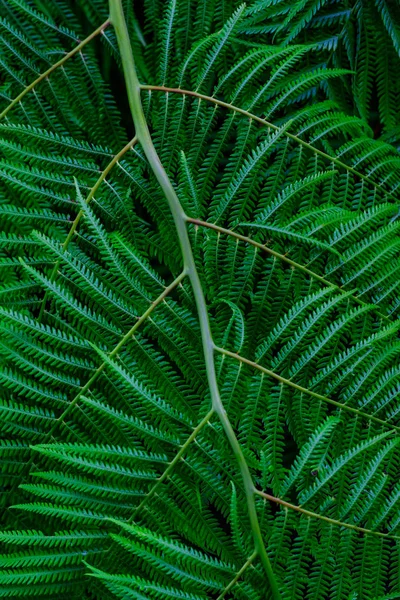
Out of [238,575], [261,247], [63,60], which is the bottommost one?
[238,575]

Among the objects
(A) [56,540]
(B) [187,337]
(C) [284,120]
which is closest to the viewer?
(A) [56,540]

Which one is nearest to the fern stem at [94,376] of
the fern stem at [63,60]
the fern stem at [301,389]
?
the fern stem at [301,389]

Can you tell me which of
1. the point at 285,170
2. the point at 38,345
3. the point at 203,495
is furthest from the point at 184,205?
the point at 203,495

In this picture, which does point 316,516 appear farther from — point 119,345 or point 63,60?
point 63,60

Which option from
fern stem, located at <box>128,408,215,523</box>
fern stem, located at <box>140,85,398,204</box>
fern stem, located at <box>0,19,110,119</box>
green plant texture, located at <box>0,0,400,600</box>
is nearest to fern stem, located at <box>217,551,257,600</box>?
green plant texture, located at <box>0,0,400,600</box>

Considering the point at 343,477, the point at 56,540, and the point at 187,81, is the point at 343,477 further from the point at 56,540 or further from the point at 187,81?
the point at 187,81

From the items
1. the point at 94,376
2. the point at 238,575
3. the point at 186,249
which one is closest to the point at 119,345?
the point at 94,376

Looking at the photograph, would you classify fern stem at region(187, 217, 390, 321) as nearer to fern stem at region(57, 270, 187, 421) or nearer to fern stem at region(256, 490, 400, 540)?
fern stem at region(57, 270, 187, 421)
